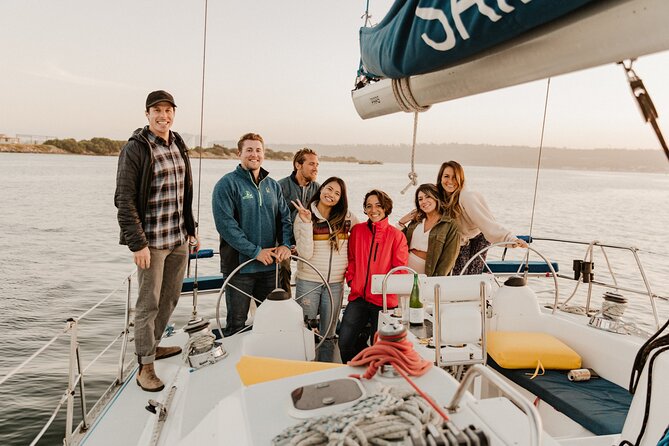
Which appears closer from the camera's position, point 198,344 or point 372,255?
point 198,344

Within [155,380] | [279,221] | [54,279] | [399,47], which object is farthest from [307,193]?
[54,279]

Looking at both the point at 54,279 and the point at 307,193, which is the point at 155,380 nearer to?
the point at 307,193

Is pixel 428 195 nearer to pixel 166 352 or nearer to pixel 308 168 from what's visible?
pixel 308 168

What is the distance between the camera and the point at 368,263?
3104 mm

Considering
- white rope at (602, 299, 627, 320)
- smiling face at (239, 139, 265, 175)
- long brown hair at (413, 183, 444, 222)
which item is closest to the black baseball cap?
smiling face at (239, 139, 265, 175)

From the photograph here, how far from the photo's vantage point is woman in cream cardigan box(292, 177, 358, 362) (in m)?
3.11

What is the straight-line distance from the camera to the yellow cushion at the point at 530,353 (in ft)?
8.29

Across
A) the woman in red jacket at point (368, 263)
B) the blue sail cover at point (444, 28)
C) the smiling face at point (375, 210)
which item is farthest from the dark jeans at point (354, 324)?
the blue sail cover at point (444, 28)

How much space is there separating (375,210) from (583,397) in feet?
5.53

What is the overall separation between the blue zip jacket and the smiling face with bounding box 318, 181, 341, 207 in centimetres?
32

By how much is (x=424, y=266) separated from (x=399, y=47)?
2.43 metres

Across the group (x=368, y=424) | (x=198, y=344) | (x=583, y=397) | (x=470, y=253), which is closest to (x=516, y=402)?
(x=368, y=424)

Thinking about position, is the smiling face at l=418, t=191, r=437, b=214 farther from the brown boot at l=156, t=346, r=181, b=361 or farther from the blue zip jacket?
the brown boot at l=156, t=346, r=181, b=361

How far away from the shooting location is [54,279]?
31.2 ft
